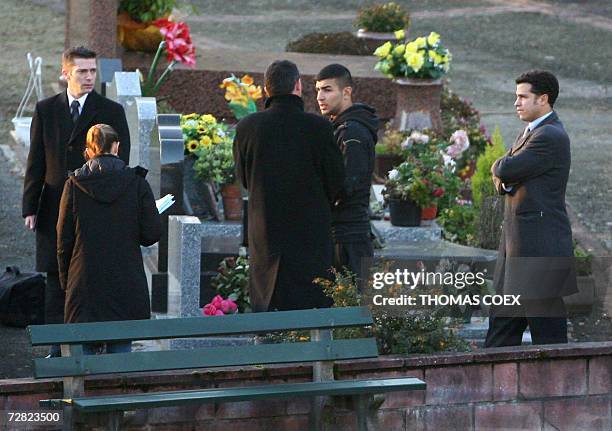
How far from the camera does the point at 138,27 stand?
1506 cm

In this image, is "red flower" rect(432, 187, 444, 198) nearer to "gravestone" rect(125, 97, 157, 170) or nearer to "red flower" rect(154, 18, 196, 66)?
"gravestone" rect(125, 97, 157, 170)

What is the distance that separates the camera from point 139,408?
606cm

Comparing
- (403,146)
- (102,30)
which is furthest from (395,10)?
(403,146)

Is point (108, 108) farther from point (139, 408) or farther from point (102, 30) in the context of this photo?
point (102, 30)

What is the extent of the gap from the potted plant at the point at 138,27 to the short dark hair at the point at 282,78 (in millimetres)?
7473

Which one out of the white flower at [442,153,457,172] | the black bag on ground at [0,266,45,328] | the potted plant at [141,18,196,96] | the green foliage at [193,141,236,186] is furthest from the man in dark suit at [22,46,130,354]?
the potted plant at [141,18,196,96]

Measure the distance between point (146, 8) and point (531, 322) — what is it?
8.13m

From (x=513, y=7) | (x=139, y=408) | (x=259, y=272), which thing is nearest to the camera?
(x=139, y=408)

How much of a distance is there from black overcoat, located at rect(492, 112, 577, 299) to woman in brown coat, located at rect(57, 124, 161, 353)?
1782 mm

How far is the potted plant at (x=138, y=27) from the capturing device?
1493 centimetres

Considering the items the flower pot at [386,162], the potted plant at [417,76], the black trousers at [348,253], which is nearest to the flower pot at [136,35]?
the potted plant at [417,76]

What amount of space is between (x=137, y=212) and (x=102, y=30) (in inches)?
304

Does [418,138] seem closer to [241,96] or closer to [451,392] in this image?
[241,96]

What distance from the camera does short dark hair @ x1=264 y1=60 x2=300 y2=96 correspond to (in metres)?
7.54
